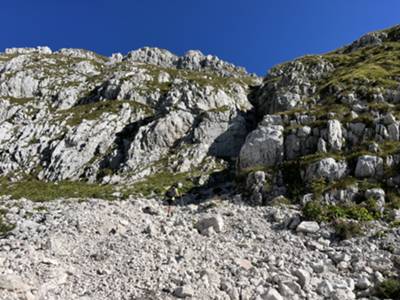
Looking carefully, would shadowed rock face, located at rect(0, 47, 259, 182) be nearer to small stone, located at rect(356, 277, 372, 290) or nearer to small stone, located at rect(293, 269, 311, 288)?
small stone, located at rect(293, 269, 311, 288)

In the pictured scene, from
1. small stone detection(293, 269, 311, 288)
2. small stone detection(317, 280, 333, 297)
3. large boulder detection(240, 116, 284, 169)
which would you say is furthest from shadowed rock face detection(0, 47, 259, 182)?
small stone detection(317, 280, 333, 297)

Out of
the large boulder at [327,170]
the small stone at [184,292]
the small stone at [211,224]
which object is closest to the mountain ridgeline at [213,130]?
the large boulder at [327,170]

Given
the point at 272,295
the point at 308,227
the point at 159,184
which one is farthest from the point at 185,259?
the point at 159,184

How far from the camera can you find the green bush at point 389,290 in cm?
1306

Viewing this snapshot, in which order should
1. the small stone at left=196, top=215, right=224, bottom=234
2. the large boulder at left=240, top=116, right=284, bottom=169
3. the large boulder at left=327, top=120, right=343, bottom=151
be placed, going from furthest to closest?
1. the large boulder at left=240, top=116, right=284, bottom=169
2. the large boulder at left=327, top=120, right=343, bottom=151
3. the small stone at left=196, top=215, right=224, bottom=234

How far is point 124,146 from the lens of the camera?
5922 cm

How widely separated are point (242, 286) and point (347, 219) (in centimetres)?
1003

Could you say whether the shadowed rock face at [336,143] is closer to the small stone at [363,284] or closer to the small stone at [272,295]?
the small stone at [363,284]

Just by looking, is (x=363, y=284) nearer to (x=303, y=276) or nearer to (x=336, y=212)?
(x=303, y=276)

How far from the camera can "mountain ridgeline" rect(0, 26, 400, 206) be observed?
27.4 m

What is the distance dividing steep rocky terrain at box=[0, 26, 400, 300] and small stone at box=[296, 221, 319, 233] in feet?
0.23

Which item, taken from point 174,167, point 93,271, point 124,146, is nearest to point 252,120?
point 174,167

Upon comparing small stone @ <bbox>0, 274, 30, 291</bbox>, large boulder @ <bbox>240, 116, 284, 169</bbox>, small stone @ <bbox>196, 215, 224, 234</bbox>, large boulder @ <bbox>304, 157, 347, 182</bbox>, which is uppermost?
large boulder @ <bbox>240, 116, 284, 169</bbox>

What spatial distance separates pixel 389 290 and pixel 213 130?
4763cm
